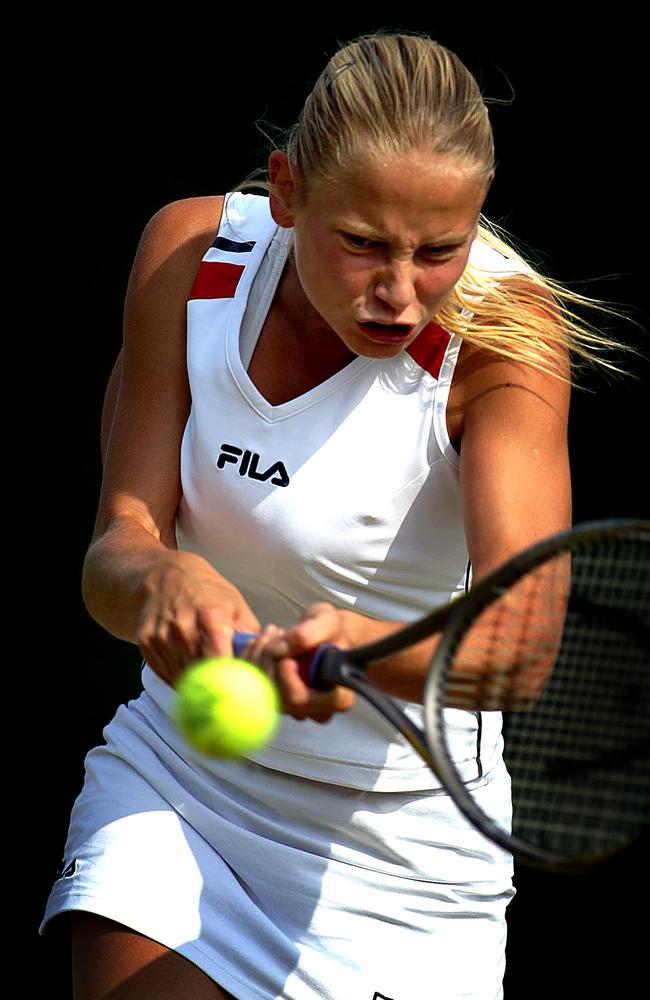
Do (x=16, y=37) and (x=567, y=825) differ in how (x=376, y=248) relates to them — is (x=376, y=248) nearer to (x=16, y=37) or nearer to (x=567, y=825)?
(x=567, y=825)

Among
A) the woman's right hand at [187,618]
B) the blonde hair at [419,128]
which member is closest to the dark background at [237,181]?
the blonde hair at [419,128]

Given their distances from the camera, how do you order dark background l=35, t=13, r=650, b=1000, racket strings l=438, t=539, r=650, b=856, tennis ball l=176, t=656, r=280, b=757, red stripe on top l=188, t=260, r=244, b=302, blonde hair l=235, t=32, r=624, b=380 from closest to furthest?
tennis ball l=176, t=656, r=280, b=757, racket strings l=438, t=539, r=650, b=856, blonde hair l=235, t=32, r=624, b=380, red stripe on top l=188, t=260, r=244, b=302, dark background l=35, t=13, r=650, b=1000

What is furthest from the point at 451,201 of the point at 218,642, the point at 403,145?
the point at 218,642

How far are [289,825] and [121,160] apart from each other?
5.52ft

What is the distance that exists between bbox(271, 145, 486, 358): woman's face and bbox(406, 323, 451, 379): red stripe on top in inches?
4.4

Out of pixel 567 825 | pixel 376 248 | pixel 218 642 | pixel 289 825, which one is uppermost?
pixel 376 248

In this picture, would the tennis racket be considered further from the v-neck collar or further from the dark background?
the dark background

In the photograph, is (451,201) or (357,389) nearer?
(451,201)

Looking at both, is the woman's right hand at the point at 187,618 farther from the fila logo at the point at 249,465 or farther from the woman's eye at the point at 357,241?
the woman's eye at the point at 357,241

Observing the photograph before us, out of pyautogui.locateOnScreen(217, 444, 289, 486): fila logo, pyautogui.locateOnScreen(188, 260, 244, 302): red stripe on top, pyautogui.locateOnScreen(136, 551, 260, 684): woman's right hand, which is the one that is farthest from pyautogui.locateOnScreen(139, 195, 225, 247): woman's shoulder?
pyautogui.locateOnScreen(136, 551, 260, 684): woman's right hand

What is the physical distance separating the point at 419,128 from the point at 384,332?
235 millimetres

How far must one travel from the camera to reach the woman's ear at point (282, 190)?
1.88 metres

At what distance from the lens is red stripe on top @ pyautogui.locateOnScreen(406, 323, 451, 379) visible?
75.2 inches

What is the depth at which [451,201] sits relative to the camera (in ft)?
5.57
